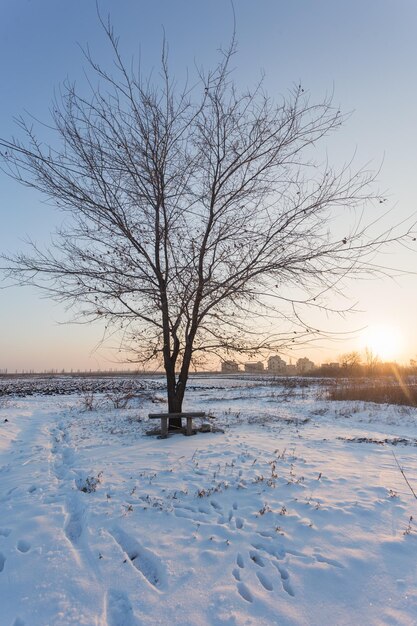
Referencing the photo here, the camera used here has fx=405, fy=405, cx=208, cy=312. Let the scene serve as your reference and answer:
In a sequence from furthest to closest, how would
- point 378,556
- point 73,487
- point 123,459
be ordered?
point 123,459, point 73,487, point 378,556

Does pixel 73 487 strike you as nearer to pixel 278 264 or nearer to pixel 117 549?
pixel 117 549

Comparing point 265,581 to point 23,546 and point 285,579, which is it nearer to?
point 285,579

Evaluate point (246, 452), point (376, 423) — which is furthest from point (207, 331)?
point (376, 423)

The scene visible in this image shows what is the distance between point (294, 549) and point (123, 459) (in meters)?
4.59

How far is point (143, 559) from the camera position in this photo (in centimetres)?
405

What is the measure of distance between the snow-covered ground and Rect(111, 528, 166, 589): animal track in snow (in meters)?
0.02

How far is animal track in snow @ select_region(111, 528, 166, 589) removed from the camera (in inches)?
146

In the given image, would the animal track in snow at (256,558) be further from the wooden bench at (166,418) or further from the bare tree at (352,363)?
the bare tree at (352,363)

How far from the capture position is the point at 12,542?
14.1 feet

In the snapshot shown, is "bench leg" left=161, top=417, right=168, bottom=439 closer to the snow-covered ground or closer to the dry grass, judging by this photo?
the snow-covered ground

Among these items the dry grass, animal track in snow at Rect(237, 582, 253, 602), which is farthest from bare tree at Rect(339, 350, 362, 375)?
animal track in snow at Rect(237, 582, 253, 602)

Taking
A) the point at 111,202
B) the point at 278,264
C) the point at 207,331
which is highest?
the point at 111,202

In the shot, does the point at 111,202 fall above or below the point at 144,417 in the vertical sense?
above

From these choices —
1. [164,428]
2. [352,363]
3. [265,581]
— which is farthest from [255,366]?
[352,363]
